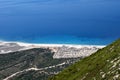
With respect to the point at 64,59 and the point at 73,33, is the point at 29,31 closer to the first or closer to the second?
the point at 73,33

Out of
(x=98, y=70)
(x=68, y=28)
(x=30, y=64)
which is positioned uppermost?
(x=98, y=70)

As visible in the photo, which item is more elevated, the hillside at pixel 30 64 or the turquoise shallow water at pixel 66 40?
the hillside at pixel 30 64

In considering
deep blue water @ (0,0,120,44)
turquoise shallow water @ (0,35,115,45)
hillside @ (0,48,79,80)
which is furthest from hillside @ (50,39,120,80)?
deep blue water @ (0,0,120,44)

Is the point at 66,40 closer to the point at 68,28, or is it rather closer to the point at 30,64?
the point at 68,28

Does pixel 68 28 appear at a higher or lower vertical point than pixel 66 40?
lower

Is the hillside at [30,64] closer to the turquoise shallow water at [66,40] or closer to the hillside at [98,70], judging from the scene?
the turquoise shallow water at [66,40]

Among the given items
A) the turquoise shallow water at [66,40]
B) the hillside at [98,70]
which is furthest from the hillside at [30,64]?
the hillside at [98,70]

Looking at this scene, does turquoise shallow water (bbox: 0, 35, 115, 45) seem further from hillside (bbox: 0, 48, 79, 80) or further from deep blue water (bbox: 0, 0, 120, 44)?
hillside (bbox: 0, 48, 79, 80)

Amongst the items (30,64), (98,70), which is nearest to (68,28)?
(30,64)
